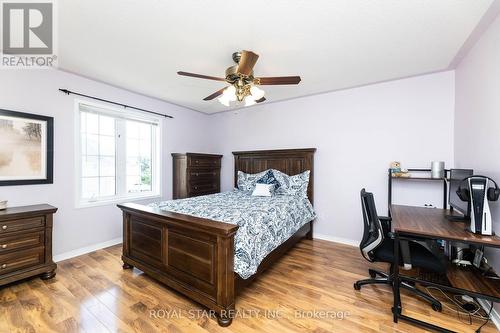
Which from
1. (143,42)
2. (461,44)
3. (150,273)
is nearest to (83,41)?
(143,42)

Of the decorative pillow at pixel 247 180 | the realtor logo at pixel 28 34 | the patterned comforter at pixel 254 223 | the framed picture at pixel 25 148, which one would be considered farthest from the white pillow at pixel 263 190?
the realtor logo at pixel 28 34

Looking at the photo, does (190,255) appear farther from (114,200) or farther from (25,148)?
(25,148)

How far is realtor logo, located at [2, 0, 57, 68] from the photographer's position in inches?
69.7

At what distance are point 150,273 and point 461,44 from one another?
3.92 meters

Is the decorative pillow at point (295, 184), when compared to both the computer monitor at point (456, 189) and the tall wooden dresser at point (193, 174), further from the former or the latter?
the computer monitor at point (456, 189)

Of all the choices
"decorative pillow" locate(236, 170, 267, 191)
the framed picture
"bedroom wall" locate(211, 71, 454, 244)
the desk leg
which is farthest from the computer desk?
the framed picture

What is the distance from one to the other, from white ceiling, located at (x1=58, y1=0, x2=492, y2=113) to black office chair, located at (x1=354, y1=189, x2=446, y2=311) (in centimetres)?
151

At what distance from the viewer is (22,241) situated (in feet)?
7.39

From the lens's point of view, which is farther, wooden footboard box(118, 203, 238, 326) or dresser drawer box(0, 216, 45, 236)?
dresser drawer box(0, 216, 45, 236)

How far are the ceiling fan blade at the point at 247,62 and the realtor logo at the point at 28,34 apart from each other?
1.52 m

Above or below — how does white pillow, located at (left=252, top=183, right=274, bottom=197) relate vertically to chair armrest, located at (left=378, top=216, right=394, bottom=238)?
above

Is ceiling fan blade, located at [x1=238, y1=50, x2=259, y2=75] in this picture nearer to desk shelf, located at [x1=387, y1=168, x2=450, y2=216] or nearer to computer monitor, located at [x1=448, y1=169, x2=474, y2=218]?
computer monitor, located at [x1=448, y1=169, x2=474, y2=218]

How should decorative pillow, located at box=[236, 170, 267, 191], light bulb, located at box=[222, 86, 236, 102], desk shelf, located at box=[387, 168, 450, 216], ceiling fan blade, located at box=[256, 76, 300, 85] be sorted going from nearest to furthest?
ceiling fan blade, located at box=[256, 76, 300, 85] < light bulb, located at box=[222, 86, 236, 102] < desk shelf, located at box=[387, 168, 450, 216] < decorative pillow, located at box=[236, 170, 267, 191]

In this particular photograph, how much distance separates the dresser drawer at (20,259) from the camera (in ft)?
7.04
